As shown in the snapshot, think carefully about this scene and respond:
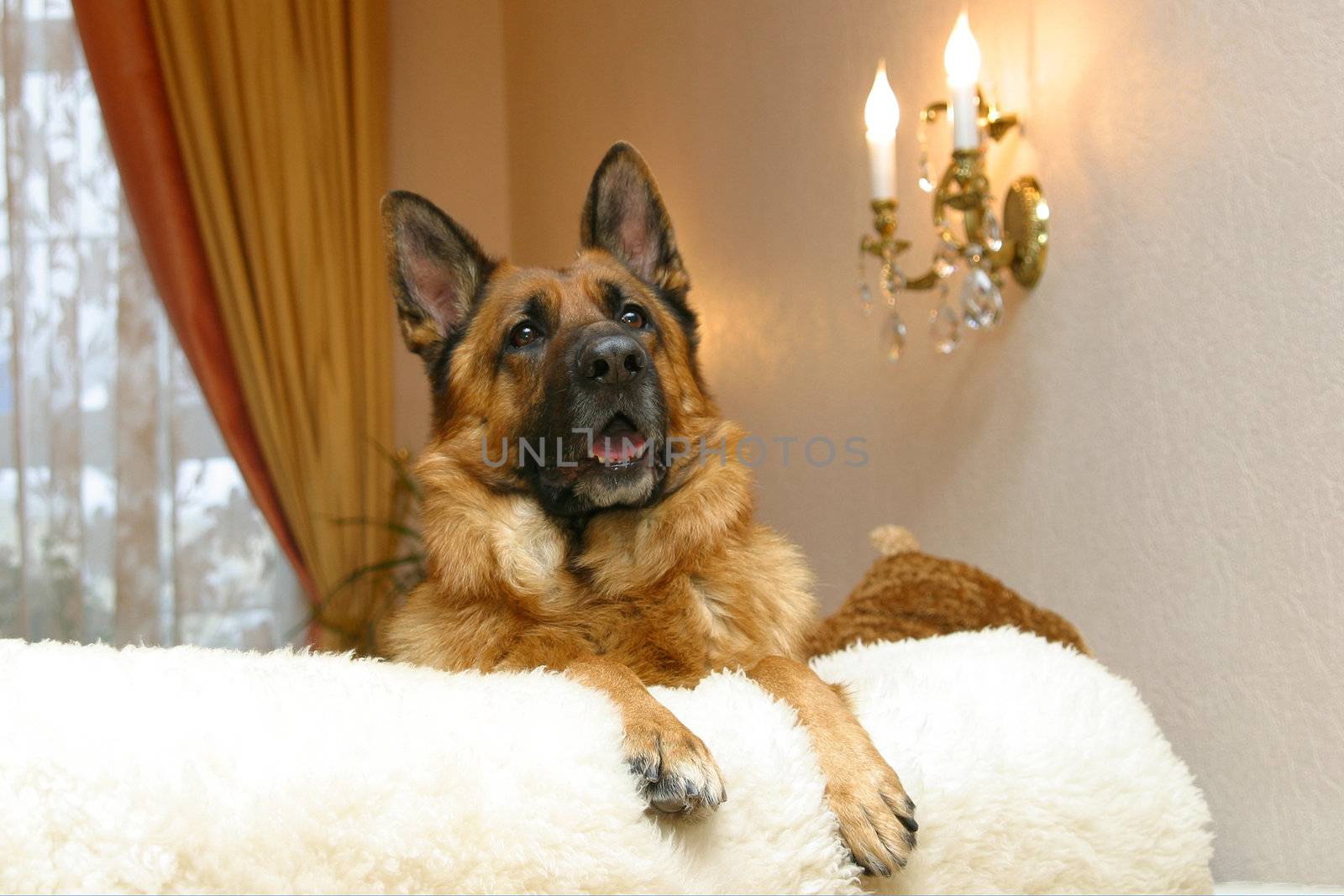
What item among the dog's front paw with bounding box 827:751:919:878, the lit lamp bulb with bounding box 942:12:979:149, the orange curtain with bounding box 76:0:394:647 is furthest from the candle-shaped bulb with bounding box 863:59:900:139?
the orange curtain with bounding box 76:0:394:647

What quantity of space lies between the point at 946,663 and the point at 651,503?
444 mm

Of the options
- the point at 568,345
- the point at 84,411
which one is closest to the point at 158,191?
the point at 84,411

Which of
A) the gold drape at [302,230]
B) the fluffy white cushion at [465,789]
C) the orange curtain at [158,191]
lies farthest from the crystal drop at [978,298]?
the orange curtain at [158,191]

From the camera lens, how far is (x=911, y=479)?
220 centimetres

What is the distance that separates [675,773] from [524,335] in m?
0.88

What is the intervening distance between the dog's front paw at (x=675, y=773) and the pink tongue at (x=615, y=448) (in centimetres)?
58

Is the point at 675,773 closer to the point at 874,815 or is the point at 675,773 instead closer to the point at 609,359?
the point at 874,815

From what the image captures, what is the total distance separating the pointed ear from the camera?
1733mm

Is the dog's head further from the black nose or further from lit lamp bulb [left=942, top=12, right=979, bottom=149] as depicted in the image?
lit lamp bulb [left=942, top=12, right=979, bottom=149]

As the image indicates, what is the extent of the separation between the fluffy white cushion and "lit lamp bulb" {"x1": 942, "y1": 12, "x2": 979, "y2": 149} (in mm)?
904

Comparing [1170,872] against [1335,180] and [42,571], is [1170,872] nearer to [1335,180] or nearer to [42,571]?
[1335,180]

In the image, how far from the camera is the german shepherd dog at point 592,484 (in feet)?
4.45

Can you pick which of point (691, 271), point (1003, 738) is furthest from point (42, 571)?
point (1003, 738)

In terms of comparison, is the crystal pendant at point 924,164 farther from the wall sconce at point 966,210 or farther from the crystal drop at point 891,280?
the crystal drop at point 891,280
